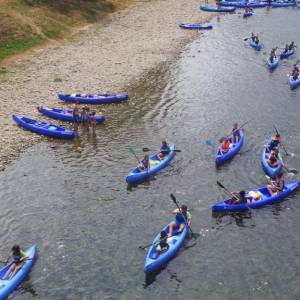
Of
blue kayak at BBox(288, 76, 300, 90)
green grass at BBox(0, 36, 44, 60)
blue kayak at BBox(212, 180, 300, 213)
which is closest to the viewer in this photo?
blue kayak at BBox(212, 180, 300, 213)

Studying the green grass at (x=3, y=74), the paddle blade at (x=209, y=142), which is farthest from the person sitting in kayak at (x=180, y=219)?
the green grass at (x=3, y=74)

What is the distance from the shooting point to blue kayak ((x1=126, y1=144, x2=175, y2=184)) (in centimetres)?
2936

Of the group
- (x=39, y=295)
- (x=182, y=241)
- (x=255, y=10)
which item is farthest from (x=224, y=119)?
(x=255, y=10)

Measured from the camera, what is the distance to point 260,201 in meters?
27.1

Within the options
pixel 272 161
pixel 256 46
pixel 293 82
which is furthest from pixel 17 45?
pixel 272 161

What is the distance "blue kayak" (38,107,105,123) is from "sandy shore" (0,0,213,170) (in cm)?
76

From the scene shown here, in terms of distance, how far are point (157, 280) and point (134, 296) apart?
5.04 feet

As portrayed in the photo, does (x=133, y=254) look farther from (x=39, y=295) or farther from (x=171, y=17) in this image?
(x=171, y=17)

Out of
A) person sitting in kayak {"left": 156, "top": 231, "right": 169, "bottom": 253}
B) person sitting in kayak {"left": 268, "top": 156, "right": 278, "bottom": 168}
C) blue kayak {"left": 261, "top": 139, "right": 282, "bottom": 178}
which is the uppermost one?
person sitting in kayak {"left": 156, "top": 231, "right": 169, "bottom": 253}

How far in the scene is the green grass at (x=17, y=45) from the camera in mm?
49181

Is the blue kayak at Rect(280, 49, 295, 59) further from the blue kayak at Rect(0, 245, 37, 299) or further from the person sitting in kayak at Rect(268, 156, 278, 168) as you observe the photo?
the blue kayak at Rect(0, 245, 37, 299)

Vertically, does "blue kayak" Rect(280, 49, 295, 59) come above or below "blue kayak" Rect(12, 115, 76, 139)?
below

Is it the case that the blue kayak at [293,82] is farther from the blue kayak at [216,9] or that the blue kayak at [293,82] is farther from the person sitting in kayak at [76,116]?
the blue kayak at [216,9]

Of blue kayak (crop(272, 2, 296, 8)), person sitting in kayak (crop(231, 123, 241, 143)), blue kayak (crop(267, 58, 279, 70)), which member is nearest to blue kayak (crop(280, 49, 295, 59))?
blue kayak (crop(267, 58, 279, 70))
